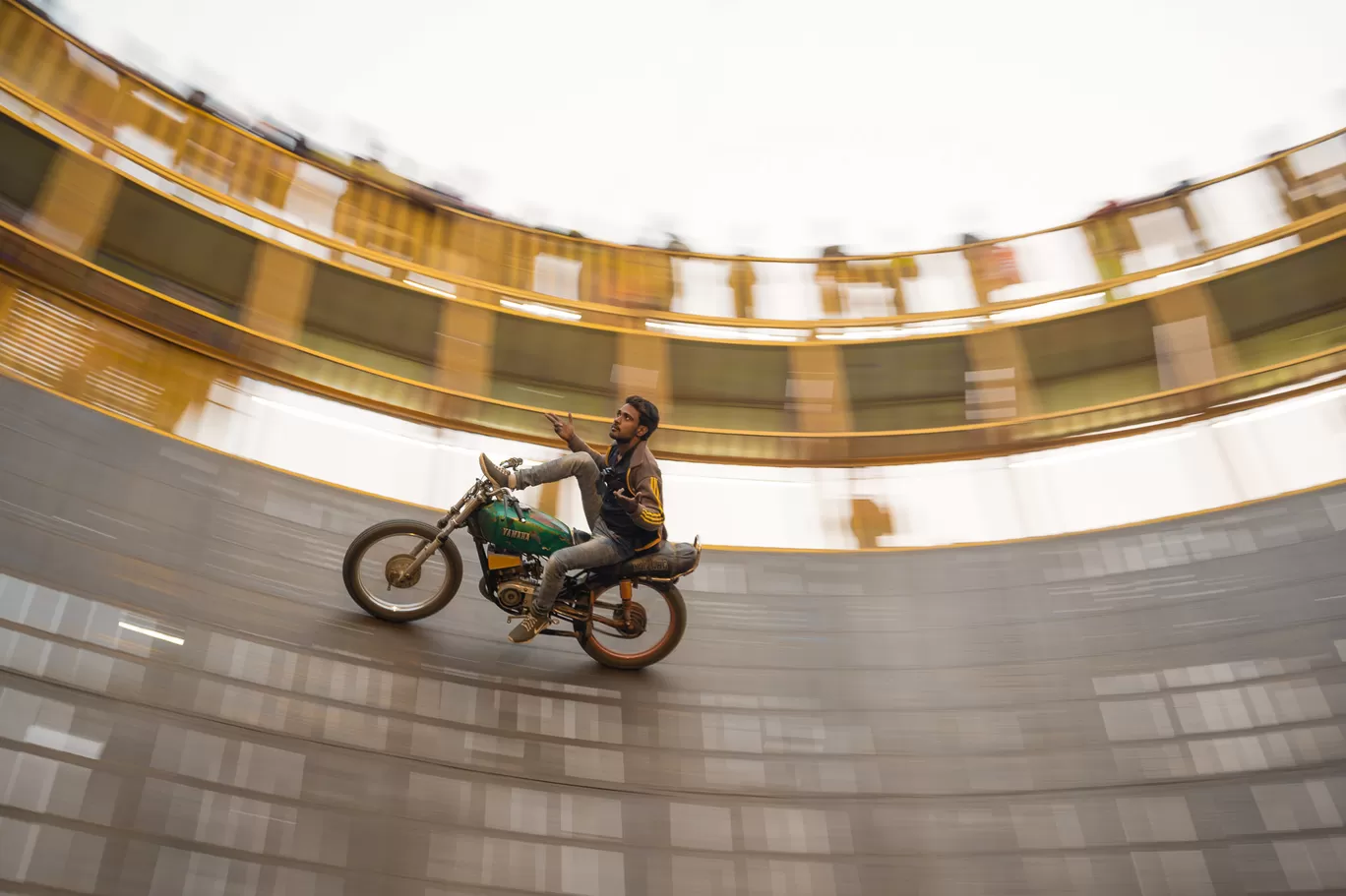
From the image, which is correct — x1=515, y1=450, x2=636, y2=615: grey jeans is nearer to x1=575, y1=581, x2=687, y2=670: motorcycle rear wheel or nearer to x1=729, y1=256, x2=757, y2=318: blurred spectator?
x1=575, y1=581, x2=687, y2=670: motorcycle rear wheel

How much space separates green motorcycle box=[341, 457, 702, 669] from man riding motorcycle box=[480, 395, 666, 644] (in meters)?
0.13

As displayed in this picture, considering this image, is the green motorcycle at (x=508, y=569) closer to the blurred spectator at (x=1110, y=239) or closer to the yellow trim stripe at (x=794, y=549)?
the yellow trim stripe at (x=794, y=549)

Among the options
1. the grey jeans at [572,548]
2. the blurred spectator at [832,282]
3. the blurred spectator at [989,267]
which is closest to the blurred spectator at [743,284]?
the blurred spectator at [832,282]

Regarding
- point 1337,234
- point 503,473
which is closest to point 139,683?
point 503,473

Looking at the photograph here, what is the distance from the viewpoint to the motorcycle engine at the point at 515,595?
5.74 m

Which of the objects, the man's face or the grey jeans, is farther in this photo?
the man's face

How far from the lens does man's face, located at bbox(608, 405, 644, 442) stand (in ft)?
19.0

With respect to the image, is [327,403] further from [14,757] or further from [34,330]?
[14,757]

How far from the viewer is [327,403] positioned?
954 centimetres

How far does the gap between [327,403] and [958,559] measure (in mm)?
7265

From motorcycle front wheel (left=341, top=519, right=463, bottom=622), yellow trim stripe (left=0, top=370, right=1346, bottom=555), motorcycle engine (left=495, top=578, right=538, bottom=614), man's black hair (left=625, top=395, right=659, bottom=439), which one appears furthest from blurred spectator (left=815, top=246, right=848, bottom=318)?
motorcycle engine (left=495, top=578, right=538, bottom=614)

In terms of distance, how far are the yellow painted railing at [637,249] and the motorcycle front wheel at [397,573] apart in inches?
276

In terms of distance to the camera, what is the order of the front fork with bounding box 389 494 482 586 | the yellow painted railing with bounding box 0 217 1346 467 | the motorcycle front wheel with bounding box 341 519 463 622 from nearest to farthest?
the front fork with bounding box 389 494 482 586 → the motorcycle front wheel with bounding box 341 519 463 622 → the yellow painted railing with bounding box 0 217 1346 467

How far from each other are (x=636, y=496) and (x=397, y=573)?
178 cm
